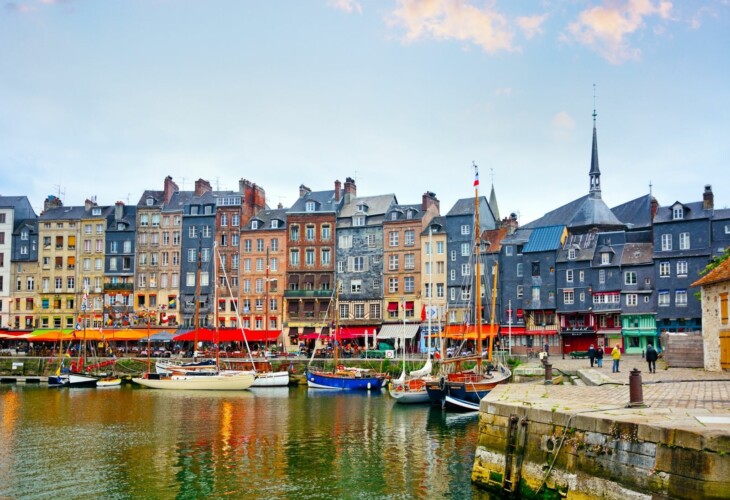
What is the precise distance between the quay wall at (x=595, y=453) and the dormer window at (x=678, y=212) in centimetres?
4897

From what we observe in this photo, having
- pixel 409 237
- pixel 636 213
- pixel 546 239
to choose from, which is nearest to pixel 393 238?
pixel 409 237

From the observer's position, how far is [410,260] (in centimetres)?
7500

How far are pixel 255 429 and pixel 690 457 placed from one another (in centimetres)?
2464

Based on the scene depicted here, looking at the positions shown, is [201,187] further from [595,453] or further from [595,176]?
[595,453]

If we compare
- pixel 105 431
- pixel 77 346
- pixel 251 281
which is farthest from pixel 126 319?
pixel 105 431

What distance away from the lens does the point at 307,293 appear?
76.9 meters

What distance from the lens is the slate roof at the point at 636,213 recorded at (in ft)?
232

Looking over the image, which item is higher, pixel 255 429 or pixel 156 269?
pixel 156 269

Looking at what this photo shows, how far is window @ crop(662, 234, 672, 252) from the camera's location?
63.1 meters

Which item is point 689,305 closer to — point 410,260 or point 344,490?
point 410,260

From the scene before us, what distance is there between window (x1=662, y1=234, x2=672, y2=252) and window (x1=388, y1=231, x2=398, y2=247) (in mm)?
25583

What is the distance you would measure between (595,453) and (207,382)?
47.4m

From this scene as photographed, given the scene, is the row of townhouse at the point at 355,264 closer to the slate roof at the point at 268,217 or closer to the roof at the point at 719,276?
the slate roof at the point at 268,217

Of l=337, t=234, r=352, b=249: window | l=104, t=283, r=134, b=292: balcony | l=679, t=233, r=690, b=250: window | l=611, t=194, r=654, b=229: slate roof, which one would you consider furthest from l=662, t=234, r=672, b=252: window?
l=104, t=283, r=134, b=292: balcony
